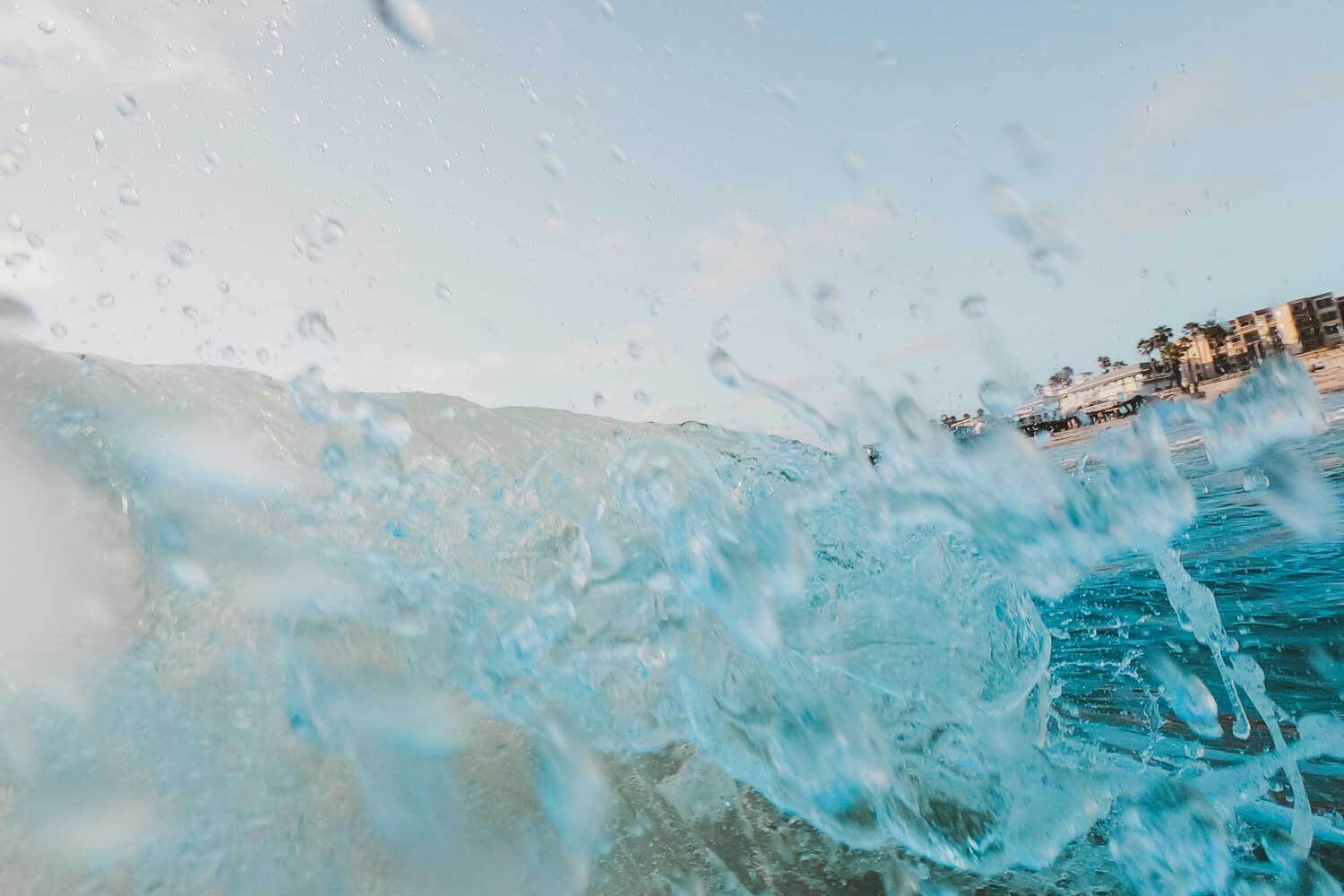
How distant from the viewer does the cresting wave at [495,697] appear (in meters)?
1.71

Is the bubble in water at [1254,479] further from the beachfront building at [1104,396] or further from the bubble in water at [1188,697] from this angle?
the beachfront building at [1104,396]

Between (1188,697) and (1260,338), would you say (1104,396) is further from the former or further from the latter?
(1188,697)

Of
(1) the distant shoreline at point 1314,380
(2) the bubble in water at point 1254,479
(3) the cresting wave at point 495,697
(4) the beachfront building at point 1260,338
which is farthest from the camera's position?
(4) the beachfront building at point 1260,338

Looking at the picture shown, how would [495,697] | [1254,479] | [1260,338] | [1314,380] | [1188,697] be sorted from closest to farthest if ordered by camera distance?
[495,697] → [1188,697] → [1254,479] → [1314,380] → [1260,338]

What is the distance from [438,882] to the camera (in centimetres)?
174

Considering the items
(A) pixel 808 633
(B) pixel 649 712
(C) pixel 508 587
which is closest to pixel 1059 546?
(A) pixel 808 633

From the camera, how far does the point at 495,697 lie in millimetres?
2188

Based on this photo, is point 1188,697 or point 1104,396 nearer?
point 1188,697

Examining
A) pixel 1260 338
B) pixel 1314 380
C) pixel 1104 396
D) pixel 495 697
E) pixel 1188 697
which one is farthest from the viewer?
pixel 1260 338

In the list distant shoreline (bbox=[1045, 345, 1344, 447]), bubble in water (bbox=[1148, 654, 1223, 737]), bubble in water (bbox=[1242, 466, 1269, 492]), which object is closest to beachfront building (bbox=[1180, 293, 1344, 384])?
distant shoreline (bbox=[1045, 345, 1344, 447])

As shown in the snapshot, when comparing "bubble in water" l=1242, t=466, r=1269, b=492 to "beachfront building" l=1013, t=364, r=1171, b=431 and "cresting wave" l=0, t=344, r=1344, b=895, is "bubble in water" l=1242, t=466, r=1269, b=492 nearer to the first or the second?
"cresting wave" l=0, t=344, r=1344, b=895

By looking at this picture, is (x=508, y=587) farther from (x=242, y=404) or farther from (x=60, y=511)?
(x=60, y=511)

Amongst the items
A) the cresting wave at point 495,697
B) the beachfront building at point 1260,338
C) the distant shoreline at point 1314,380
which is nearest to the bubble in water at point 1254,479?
the cresting wave at point 495,697

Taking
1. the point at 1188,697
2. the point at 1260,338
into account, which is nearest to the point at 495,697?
the point at 1188,697
